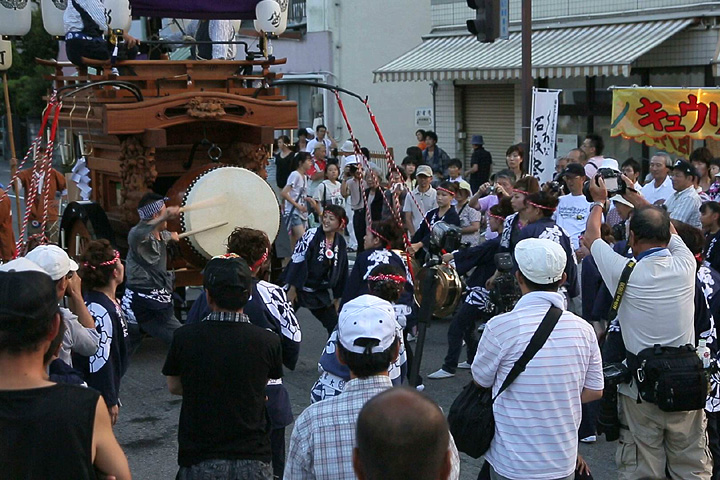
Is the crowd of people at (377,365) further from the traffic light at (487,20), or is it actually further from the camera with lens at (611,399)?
the traffic light at (487,20)

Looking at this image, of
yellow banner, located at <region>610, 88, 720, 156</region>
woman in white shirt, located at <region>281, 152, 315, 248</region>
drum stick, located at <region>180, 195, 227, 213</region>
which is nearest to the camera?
drum stick, located at <region>180, 195, 227, 213</region>

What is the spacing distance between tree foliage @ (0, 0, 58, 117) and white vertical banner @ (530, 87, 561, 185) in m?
22.5

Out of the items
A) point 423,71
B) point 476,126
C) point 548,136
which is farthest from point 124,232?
point 476,126

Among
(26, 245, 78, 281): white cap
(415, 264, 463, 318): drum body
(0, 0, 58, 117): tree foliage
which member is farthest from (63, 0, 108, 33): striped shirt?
(0, 0, 58, 117): tree foliage

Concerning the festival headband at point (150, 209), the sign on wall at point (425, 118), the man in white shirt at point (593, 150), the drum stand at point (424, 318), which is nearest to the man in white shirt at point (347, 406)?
the drum stand at point (424, 318)

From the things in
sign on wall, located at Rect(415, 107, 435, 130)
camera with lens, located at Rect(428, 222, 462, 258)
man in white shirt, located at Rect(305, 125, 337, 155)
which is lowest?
camera with lens, located at Rect(428, 222, 462, 258)

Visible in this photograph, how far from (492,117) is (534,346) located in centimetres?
1488

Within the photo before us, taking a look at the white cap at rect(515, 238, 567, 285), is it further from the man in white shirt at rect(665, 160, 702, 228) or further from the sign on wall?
the sign on wall

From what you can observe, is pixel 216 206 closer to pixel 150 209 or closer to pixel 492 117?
pixel 150 209

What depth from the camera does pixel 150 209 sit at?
780 cm

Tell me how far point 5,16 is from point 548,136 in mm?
6046

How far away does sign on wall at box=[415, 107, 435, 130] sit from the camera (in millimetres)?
20000

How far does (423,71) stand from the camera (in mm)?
17875

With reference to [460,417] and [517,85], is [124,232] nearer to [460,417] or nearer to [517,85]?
[460,417]
